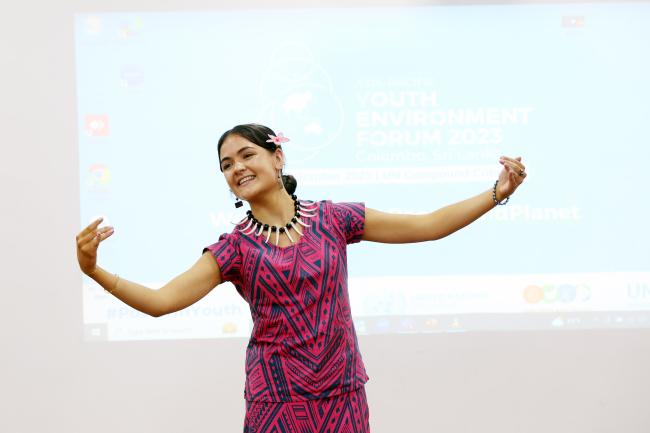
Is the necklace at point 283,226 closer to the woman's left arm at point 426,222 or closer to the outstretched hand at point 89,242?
the woman's left arm at point 426,222

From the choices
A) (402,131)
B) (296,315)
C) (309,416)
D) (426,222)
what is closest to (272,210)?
(296,315)

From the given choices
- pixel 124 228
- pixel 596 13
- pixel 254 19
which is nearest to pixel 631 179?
pixel 596 13

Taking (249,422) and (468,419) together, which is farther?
(468,419)

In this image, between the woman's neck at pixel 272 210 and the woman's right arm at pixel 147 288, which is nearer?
the woman's right arm at pixel 147 288

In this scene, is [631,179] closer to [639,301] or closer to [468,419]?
[639,301]

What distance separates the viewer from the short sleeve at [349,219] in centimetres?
185

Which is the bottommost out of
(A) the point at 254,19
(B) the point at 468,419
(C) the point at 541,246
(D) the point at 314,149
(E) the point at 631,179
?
(B) the point at 468,419

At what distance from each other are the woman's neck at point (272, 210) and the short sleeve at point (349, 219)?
11 centimetres

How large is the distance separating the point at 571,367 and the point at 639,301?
446 millimetres

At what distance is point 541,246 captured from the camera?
137 inches

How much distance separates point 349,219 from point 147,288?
1.67 ft

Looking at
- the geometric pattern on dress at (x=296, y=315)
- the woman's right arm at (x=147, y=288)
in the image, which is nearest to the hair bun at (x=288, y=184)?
the geometric pattern on dress at (x=296, y=315)

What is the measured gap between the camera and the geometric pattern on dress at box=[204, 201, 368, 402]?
1.73 metres

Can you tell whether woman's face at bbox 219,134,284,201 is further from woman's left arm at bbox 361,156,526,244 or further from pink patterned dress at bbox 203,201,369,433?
woman's left arm at bbox 361,156,526,244
